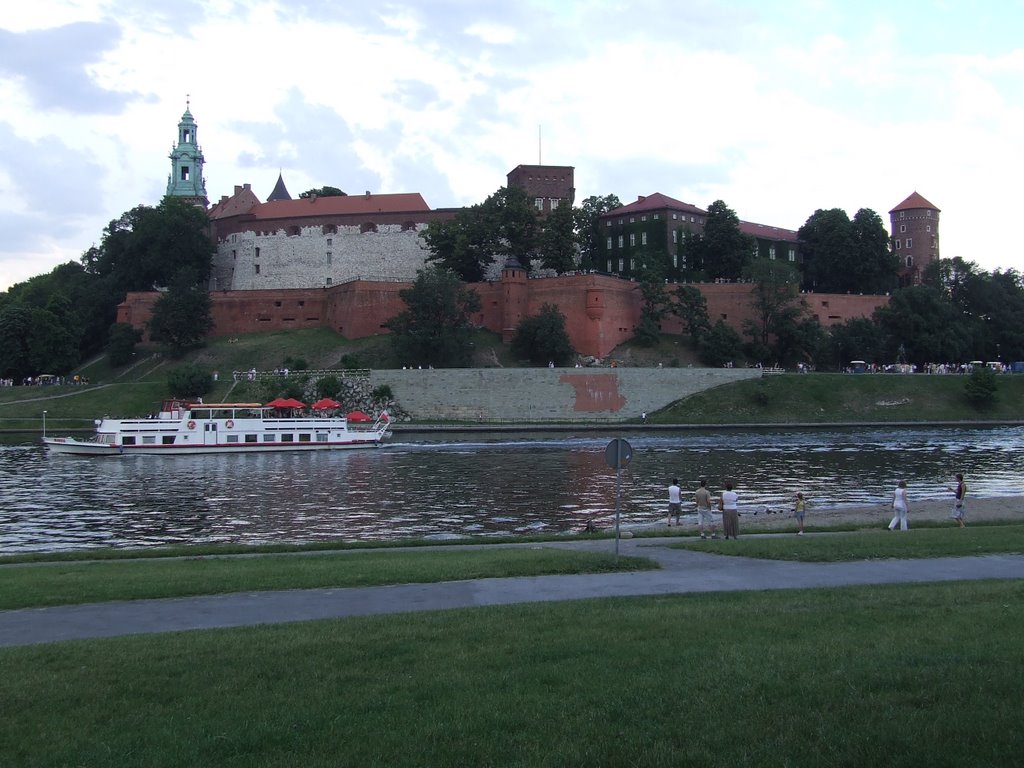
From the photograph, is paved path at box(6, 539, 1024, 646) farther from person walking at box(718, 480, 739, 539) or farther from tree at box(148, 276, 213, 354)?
tree at box(148, 276, 213, 354)

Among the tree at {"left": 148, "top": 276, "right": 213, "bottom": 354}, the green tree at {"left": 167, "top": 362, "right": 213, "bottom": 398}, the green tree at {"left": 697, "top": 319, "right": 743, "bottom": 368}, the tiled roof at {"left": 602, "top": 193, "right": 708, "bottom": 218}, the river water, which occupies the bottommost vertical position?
the river water

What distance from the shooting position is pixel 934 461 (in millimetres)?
43844

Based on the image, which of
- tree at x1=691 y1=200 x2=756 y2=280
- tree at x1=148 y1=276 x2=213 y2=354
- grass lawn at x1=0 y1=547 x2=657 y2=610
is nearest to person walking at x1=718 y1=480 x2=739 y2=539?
grass lawn at x1=0 y1=547 x2=657 y2=610

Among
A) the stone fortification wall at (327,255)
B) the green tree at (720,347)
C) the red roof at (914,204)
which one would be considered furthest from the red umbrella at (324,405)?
the red roof at (914,204)

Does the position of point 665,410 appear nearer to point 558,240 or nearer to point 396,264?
point 558,240

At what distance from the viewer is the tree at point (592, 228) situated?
303ft

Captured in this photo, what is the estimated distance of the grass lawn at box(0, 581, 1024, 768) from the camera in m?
5.95

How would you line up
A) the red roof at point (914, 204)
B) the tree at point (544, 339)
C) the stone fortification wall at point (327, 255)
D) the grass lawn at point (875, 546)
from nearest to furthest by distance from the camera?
the grass lawn at point (875, 546) → the tree at point (544, 339) → the stone fortification wall at point (327, 255) → the red roof at point (914, 204)

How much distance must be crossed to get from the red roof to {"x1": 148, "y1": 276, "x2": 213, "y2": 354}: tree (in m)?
71.9

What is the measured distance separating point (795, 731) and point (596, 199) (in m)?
93.8

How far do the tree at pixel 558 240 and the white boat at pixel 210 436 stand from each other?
102 ft

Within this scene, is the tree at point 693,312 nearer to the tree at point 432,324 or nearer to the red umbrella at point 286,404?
the tree at point 432,324

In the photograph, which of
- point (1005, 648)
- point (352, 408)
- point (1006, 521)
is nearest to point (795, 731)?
point (1005, 648)

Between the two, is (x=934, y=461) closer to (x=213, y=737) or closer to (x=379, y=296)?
(x=213, y=737)
